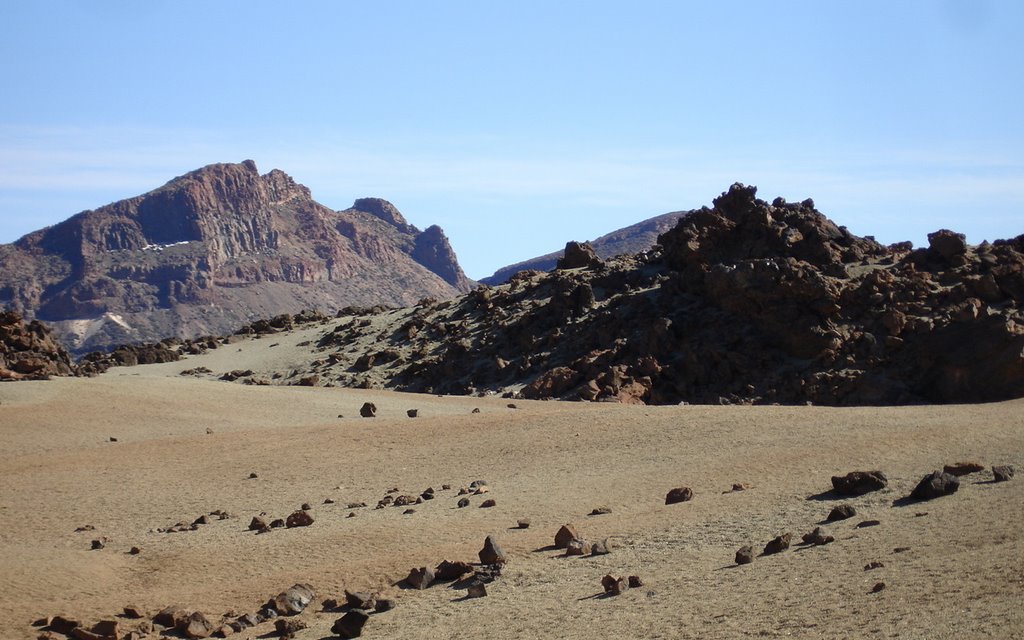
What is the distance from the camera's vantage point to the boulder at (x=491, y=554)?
1441cm

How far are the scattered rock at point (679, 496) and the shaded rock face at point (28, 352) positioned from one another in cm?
2117

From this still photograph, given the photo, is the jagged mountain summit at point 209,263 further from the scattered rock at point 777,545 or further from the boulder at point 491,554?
the scattered rock at point 777,545

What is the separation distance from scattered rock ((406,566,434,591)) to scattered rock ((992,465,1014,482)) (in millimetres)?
7373

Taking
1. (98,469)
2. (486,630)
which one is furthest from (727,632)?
(98,469)

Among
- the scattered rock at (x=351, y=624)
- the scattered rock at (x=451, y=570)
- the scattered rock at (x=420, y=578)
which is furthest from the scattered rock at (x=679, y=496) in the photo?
the scattered rock at (x=351, y=624)

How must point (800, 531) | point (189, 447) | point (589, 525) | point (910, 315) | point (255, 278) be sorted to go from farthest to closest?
point (255, 278)
point (910, 315)
point (189, 447)
point (589, 525)
point (800, 531)

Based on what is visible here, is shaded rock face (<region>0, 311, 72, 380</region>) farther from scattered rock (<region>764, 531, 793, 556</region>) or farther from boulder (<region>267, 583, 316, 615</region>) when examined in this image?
scattered rock (<region>764, 531, 793, 556</region>)

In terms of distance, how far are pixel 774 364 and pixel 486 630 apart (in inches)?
959

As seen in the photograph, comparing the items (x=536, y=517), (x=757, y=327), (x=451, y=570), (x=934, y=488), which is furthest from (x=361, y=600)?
(x=757, y=327)

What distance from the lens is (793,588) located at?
1189 cm

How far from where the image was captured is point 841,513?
48.0 feet

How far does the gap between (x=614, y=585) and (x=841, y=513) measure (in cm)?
350

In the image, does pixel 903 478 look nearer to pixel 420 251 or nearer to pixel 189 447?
pixel 189 447

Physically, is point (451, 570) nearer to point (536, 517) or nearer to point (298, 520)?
point (536, 517)
